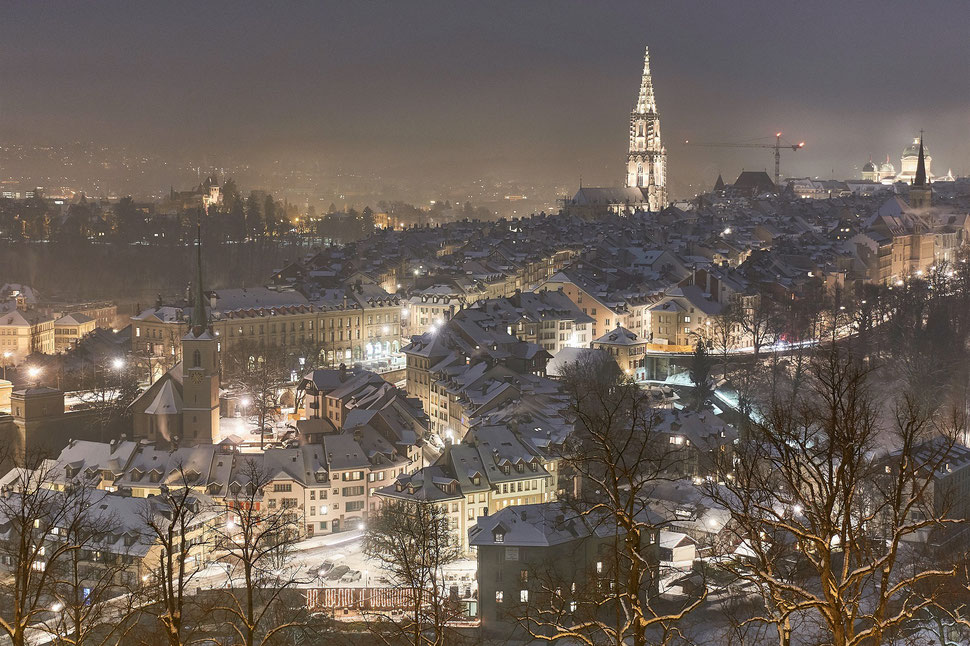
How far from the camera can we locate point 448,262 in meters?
60.8

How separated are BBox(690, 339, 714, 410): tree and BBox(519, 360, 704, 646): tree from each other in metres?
2.12

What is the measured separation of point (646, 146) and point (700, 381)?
6927cm

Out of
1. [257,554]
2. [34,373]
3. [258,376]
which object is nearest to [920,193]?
[258,376]

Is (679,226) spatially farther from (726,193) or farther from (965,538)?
(965,538)

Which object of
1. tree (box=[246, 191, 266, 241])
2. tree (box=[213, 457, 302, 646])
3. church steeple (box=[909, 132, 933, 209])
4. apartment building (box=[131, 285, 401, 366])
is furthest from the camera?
tree (box=[246, 191, 266, 241])

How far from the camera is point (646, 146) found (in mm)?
101188

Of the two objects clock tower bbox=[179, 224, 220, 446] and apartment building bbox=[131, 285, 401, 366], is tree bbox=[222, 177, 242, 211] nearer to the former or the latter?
apartment building bbox=[131, 285, 401, 366]

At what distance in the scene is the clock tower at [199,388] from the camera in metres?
31.4

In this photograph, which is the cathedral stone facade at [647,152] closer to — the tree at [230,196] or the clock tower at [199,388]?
the tree at [230,196]

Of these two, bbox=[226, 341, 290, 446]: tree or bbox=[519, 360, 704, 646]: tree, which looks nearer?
bbox=[519, 360, 704, 646]: tree

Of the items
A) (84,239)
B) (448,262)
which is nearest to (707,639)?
(448,262)

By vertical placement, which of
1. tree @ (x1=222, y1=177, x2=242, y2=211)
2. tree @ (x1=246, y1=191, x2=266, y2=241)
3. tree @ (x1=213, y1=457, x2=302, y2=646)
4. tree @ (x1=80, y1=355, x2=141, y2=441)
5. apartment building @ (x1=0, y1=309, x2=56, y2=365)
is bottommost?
tree @ (x1=213, y1=457, x2=302, y2=646)

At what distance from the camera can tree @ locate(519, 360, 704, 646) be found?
7.16 m

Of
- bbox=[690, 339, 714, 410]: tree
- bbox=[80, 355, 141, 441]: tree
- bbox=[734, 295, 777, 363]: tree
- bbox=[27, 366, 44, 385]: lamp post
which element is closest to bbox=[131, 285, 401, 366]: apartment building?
bbox=[80, 355, 141, 441]: tree
